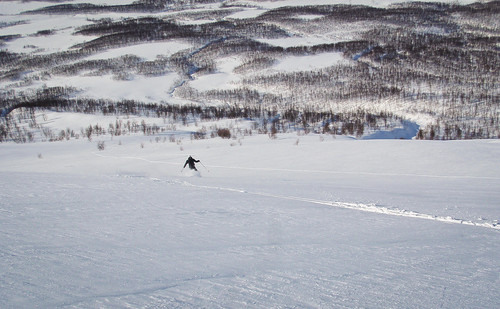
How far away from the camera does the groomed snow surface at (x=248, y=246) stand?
8.07 ft

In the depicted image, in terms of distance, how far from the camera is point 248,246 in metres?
3.42

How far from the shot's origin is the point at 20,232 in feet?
11.0

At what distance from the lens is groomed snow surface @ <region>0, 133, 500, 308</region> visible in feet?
8.07

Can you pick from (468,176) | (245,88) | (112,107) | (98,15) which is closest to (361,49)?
(245,88)

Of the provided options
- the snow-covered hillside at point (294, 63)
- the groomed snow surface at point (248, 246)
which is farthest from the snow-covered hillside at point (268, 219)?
the snow-covered hillside at point (294, 63)

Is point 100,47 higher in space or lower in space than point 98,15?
lower

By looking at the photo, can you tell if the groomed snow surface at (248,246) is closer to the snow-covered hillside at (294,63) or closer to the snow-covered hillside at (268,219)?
the snow-covered hillside at (268,219)

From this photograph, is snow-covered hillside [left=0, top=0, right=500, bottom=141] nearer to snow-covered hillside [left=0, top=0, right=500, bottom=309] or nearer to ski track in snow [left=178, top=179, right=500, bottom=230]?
snow-covered hillside [left=0, top=0, right=500, bottom=309]

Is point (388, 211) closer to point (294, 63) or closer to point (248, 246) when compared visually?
point (248, 246)

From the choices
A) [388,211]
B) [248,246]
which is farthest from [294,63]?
[248,246]

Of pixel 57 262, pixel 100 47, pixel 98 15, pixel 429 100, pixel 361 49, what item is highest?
pixel 98 15

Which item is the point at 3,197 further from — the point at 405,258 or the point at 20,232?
the point at 405,258

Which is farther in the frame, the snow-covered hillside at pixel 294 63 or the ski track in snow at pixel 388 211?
the snow-covered hillside at pixel 294 63

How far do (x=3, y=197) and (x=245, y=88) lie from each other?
53817mm
